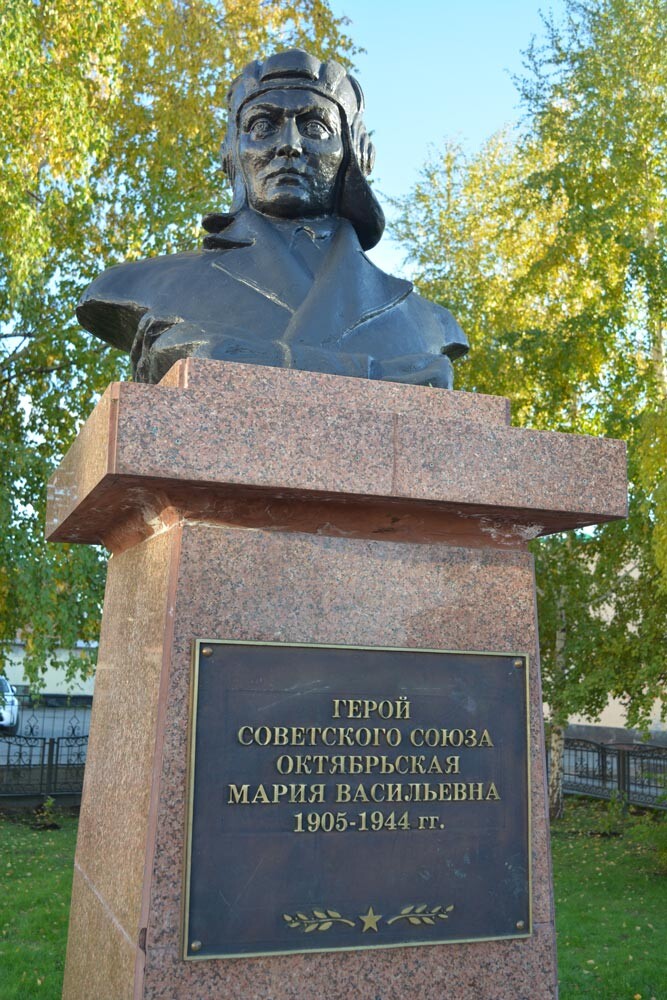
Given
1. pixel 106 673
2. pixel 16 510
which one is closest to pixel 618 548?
pixel 16 510

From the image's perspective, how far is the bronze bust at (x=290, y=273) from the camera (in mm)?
3168

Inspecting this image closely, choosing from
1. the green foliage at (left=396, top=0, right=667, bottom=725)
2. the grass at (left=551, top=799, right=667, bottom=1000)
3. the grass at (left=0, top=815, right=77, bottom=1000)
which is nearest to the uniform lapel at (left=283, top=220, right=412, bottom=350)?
the grass at (left=0, top=815, right=77, bottom=1000)

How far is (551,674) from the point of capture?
13.8 metres

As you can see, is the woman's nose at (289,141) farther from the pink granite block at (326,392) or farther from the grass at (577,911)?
the grass at (577,911)

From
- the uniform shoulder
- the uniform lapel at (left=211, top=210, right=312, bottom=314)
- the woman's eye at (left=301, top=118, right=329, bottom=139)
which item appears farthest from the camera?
the woman's eye at (left=301, top=118, right=329, bottom=139)

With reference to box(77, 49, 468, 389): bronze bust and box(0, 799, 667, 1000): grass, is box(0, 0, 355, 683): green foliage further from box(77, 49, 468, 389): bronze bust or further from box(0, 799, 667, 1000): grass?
box(77, 49, 468, 389): bronze bust

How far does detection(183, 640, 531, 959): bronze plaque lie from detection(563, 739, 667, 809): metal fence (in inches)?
406

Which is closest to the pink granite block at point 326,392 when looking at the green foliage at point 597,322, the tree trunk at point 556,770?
the green foliage at point 597,322

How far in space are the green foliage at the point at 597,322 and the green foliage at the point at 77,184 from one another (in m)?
3.43

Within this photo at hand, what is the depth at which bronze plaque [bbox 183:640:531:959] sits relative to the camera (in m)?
2.44

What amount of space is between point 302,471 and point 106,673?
1.18 meters

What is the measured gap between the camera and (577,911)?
8.15 m

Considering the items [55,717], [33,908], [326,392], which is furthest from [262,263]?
[55,717]

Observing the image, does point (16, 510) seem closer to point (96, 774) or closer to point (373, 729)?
point (96, 774)
